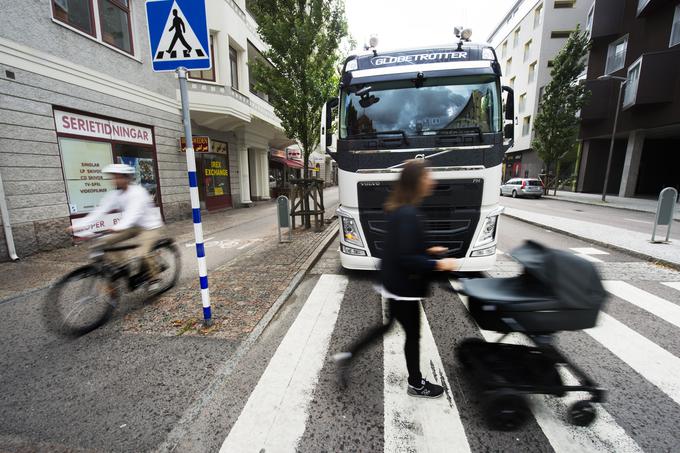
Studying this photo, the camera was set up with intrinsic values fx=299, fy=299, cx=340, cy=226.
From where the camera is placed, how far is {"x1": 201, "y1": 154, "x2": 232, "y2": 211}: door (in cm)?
1445

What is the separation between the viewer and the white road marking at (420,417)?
2.11m

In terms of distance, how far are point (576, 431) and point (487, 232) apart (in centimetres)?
261

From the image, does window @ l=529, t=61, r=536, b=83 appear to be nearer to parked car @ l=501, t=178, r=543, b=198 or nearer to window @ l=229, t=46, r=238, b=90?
parked car @ l=501, t=178, r=543, b=198

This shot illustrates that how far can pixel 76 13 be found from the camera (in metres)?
8.10

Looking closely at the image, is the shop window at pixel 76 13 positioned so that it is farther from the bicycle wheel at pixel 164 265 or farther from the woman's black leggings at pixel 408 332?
the woman's black leggings at pixel 408 332

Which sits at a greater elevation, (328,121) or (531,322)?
(328,121)

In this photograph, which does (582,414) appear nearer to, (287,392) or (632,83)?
(287,392)

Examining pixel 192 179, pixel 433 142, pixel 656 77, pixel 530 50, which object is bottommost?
pixel 192 179

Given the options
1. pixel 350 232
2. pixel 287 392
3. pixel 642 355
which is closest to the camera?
pixel 287 392

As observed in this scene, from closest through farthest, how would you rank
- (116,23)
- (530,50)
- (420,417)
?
(420,417), (116,23), (530,50)

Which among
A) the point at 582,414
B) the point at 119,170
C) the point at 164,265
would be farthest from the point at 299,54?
the point at 582,414

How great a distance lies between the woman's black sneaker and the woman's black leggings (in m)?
0.04

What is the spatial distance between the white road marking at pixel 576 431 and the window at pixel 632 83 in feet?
83.3

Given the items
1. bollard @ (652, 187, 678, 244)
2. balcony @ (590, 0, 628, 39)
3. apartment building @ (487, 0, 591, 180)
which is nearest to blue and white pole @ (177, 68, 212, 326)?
bollard @ (652, 187, 678, 244)
